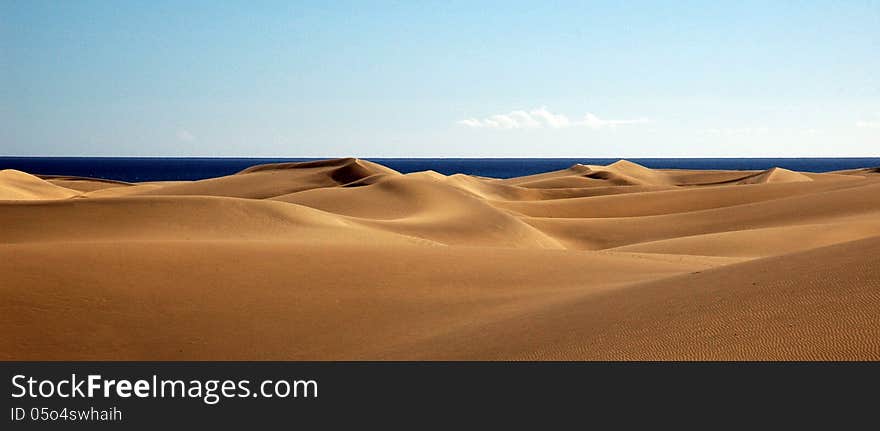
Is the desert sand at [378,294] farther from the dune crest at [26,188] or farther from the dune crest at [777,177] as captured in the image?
the dune crest at [777,177]

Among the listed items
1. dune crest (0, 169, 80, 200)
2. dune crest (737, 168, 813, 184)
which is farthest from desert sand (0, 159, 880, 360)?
dune crest (737, 168, 813, 184)

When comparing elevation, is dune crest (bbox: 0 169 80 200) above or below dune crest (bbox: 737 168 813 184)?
below

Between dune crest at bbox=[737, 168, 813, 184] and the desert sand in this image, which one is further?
dune crest at bbox=[737, 168, 813, 184]

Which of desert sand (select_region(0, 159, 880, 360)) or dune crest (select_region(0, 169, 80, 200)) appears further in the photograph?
dune crest (select_region(0, 169, 80, 200))

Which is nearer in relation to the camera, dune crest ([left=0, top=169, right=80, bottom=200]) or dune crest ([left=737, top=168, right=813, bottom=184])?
dune crest ([left=0, top=169, right=80, bottom=200])

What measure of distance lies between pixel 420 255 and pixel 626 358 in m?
8.79

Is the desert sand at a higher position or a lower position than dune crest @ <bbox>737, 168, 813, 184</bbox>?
lower

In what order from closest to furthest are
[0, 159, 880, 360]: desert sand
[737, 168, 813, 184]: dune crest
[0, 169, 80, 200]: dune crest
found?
[0, 159, 880, 360]: desert sand < [0, 169, 80, 200]: dune crest < [737, 168, 813, 184]: dune crest

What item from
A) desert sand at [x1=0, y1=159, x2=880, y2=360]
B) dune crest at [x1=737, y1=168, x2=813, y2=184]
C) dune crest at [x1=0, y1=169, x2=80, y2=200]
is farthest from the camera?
dune crest at [x1=737, y1=168, x2=813, y2=184]

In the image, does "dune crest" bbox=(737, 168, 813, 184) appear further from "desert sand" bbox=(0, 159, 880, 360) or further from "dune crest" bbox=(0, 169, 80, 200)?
"dune crest" bbox=(0, 169, 80, 200)

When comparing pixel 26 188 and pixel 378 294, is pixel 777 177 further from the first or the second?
pixel 378 294
